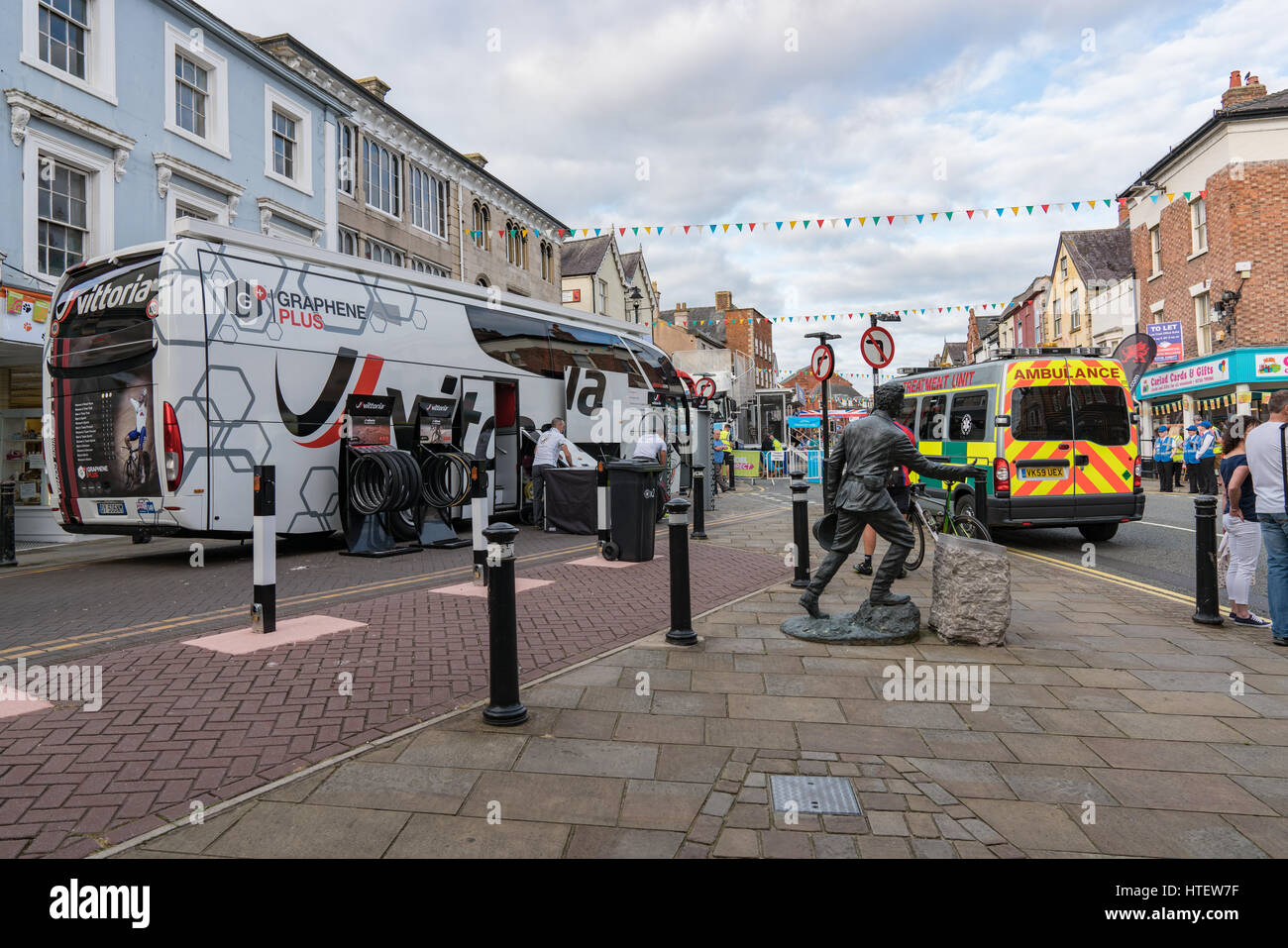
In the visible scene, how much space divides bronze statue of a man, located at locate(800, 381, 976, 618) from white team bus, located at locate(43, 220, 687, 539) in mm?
6672

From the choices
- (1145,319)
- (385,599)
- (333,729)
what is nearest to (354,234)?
(385,599)

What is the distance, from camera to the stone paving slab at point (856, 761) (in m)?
2.65

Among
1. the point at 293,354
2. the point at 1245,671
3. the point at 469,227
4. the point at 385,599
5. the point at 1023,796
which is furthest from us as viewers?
the point at 469,227

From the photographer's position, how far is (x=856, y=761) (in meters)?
3.35

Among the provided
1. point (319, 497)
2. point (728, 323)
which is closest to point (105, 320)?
point (319, 497)

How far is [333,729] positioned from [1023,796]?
3.02 meters

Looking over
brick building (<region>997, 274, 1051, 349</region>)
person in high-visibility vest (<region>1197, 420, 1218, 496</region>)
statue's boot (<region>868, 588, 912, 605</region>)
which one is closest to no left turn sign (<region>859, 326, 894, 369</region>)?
statue's boot (<region>868, 588, 912, 605</region>)

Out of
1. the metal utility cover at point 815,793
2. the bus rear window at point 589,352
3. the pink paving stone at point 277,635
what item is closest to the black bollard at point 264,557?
the pink paving stone at point 277,635

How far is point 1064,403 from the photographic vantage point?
33.5 feet

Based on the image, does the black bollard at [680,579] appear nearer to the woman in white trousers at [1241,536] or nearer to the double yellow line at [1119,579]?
the woman in white trousers at [1241,536]

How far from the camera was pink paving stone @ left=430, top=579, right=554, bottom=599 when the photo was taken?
7027 mm

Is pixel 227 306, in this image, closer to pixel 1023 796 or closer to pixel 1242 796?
pixel 1023 796

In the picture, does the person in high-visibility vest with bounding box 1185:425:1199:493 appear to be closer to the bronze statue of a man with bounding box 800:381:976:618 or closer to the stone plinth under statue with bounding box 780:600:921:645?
the bronze statue of a man with bounding box 800:381:976:618

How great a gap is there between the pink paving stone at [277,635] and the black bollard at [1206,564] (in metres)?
6.44
